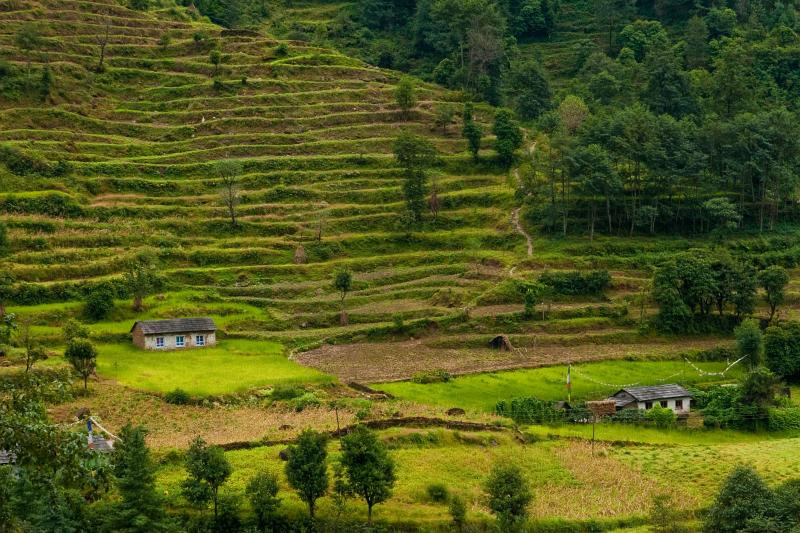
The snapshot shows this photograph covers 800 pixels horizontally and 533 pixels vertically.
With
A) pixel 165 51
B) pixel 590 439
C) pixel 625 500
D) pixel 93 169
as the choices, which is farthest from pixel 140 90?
pixel 625 500

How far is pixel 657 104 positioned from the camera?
98000 mm

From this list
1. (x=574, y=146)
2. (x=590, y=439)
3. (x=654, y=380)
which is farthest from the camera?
(x=574, y=146)

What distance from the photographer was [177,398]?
173ft

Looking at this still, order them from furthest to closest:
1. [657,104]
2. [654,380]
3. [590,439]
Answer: [657,104] < [654,380] < [590,439]

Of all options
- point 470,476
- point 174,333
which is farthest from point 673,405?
point 174,333

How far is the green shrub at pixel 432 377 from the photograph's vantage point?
59750 millimetres

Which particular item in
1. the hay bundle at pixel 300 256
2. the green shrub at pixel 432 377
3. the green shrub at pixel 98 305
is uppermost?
the hay bundle at pixel 300 256

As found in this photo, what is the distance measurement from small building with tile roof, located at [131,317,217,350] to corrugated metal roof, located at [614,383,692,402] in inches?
1020

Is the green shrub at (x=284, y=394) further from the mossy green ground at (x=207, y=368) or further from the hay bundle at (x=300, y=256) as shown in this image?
the hay bundle at (x=300, y=256)

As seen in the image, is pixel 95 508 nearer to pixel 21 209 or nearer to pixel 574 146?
pixel 21 209

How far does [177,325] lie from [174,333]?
0.61m

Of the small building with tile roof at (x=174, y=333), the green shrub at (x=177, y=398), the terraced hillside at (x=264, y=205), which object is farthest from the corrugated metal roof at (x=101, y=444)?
the small building with tile roof at (x=174, y=333)

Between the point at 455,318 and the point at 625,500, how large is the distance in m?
26.4

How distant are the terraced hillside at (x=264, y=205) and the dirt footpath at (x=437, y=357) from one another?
23cm
